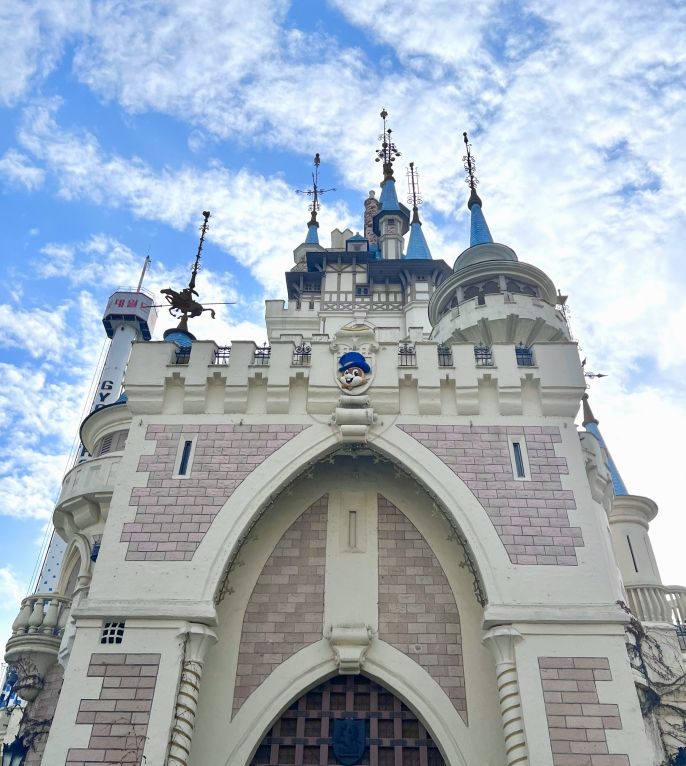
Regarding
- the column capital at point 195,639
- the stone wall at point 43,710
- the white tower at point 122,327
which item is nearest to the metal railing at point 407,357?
the column capital at point 195,639

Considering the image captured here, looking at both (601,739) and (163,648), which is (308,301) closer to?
(163,648)

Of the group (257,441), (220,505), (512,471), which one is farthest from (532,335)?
(220,505)

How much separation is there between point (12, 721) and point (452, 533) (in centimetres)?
2261

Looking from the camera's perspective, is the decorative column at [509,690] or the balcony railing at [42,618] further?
the balcony railing at [42,618]

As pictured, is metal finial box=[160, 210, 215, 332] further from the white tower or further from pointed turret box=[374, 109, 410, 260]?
the white tower

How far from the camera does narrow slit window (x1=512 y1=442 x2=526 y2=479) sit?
14.0 metres

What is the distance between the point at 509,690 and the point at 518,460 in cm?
469

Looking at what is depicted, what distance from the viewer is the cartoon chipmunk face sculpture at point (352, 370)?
14867 mm

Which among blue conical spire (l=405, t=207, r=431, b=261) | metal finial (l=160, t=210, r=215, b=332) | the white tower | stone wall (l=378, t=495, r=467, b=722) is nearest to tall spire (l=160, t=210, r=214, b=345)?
metal finial (l=160, t=210, r=215, b=332)

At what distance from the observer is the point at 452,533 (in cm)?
1439

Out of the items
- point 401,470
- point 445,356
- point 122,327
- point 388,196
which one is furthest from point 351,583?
point 122,327

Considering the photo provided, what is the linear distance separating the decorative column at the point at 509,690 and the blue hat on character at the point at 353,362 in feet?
20.4

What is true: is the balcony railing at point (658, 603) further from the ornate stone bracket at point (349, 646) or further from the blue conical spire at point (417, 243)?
the blue conical spire at point (417, 243)

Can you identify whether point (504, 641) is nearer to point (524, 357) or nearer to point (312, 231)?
point (524, 357)
